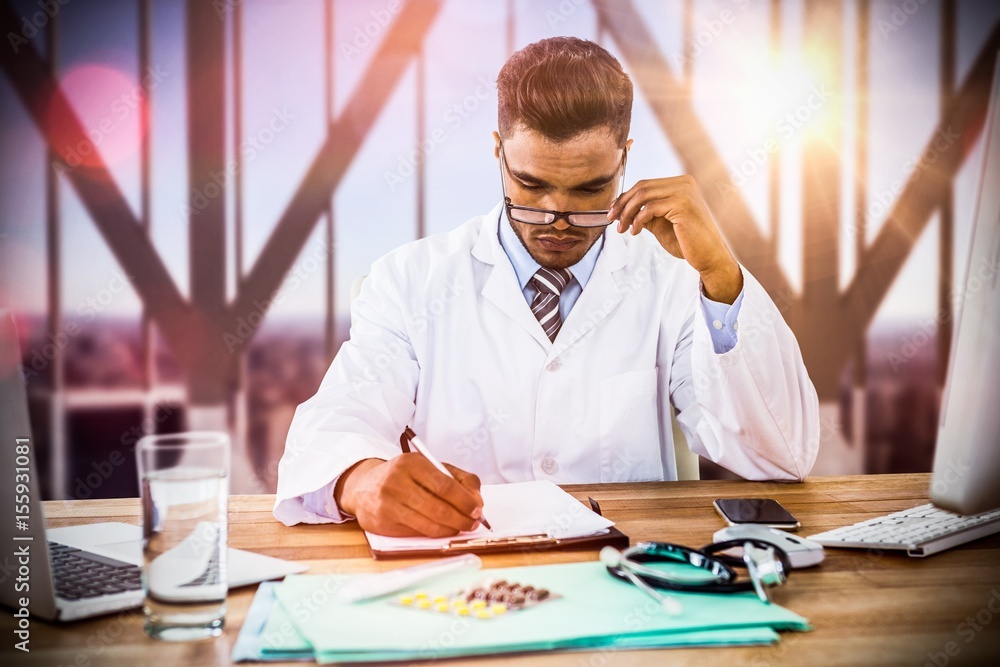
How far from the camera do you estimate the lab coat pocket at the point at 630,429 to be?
74.9 inches

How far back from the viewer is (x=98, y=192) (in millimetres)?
3510

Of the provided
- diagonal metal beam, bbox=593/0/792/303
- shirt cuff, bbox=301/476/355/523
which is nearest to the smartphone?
shirt cuff, bbox=301/476/355/523

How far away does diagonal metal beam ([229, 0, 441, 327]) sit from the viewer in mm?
3568

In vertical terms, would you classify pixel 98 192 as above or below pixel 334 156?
below

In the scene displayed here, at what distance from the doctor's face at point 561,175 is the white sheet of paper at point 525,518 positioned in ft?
2.40

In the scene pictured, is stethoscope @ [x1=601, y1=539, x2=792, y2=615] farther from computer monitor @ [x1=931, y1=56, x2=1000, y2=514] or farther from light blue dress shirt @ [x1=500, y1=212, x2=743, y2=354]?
light blue dress shirt @ [x1=500, y1=212, x2=743, y2=354]

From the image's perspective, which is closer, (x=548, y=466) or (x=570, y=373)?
(x=548, y=466)

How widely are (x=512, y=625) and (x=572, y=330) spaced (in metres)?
1.18

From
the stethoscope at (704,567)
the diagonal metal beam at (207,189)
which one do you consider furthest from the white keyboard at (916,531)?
the diagonal metal beam at (207,189)

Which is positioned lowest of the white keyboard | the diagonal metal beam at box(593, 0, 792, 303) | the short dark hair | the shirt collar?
the white keyboard

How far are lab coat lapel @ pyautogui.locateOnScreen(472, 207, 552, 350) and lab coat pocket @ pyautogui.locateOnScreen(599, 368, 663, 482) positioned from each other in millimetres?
203

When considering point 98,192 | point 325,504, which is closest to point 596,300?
point 325,504

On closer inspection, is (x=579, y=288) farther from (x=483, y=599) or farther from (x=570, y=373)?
(x=483, y=599)

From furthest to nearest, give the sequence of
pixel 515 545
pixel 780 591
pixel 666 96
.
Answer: pixel 666 96 → pixel 515 545 → pixel 780 591
